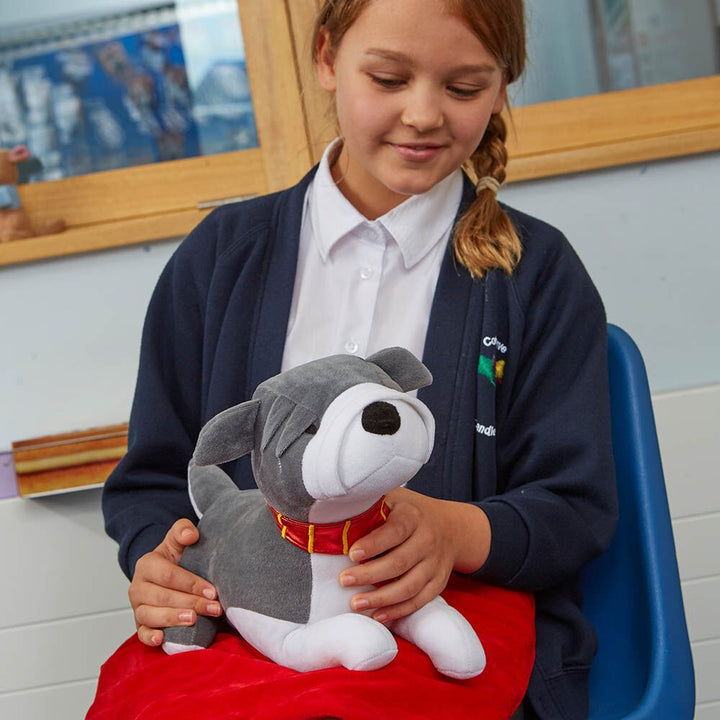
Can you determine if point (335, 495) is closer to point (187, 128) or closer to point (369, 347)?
point (369, 347)

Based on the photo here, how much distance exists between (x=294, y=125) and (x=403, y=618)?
2.71 ft

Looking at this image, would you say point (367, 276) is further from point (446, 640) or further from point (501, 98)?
point (446, 640)

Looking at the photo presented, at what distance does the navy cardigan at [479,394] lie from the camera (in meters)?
0.82

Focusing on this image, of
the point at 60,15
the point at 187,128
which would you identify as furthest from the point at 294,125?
the point at 60,15

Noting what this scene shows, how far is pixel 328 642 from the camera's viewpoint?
610 millimetres

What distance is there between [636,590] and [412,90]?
485mm

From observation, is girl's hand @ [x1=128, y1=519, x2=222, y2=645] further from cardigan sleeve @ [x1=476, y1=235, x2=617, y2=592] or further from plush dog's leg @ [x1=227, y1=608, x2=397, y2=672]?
cardigan sleeve @ [x1=476, y1=235, x2=617, y2=592]

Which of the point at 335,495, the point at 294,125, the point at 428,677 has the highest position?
the point at 294,125

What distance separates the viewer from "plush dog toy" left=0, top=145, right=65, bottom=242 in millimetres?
1320

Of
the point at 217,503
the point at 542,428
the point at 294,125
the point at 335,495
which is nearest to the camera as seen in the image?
the point at 335,495

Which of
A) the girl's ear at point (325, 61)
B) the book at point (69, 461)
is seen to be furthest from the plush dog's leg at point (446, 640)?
the book at point (69, 461)

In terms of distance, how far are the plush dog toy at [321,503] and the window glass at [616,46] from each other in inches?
33.7

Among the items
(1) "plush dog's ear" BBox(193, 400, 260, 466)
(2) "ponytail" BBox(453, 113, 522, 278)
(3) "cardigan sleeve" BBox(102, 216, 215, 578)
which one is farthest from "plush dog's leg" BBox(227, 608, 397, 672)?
(2) "ponytail" BBox(453, 113, 522, 278)

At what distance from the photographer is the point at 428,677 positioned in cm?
63
